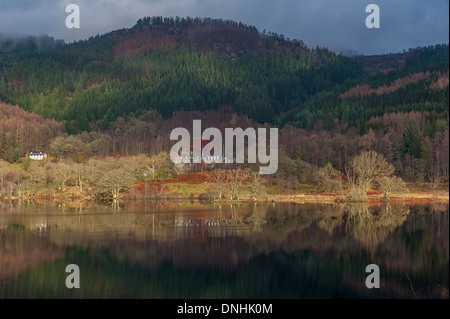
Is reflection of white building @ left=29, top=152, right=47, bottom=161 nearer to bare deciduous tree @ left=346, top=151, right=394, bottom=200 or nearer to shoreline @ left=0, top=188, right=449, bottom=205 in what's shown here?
shoreline @ left=0, top=188, right=449, bottom=205

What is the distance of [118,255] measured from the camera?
133 ft

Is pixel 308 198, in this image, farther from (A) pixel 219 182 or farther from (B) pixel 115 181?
(B) pixel 115 181

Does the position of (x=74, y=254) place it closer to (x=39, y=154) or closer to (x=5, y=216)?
(x=5, y=216)

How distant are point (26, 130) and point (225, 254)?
5427 inches

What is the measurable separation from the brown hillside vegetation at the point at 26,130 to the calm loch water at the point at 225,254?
9664 centimetres

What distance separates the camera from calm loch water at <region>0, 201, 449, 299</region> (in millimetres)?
31812

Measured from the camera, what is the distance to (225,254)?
40.8 meters

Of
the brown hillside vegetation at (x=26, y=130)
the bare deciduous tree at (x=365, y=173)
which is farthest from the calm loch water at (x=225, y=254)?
the brown hillside vegetation at (x=26, y=130)

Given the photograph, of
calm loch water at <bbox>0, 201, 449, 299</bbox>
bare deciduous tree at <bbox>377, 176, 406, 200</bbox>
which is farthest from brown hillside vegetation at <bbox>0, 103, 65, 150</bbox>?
bare deciduous tree at <bbox>377, 176, 406, 200</bbox>

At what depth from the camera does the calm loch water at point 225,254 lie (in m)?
31.8

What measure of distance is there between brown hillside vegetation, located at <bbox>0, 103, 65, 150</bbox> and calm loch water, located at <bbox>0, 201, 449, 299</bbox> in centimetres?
9664

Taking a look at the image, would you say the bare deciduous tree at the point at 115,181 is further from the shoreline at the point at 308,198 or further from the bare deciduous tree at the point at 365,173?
the bare deciduous tree at the point at 365,173

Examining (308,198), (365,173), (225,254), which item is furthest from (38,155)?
(225,254)
